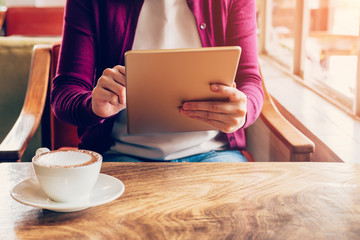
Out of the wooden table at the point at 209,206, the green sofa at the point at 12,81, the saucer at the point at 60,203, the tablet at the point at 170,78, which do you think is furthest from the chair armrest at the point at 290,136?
the green sofa at the point at 12,81

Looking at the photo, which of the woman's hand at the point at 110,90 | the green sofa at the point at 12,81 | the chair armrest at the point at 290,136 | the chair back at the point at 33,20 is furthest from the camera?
the chair back at the point at 33,20

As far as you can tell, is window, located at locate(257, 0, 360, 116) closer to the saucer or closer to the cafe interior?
the cafe interior

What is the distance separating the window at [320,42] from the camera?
1543mm

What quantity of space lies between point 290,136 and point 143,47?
47 centimetres

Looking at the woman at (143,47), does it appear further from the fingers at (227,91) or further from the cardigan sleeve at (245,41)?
the fingers at (227,91)

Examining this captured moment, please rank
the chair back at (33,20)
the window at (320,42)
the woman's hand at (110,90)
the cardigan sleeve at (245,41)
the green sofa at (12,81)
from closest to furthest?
the woman's hand at (110,90)
the cardigan sleeve at (245,41)
the window at (320,42)
the green sofa at (12,81)
the chair back at (33,20)

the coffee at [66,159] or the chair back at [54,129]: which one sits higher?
the coffee at [66,159]

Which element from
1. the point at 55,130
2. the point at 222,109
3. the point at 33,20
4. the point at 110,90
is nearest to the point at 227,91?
the point at 222,109

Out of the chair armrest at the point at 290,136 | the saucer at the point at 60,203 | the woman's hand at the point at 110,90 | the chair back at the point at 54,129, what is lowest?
the chair back at the point at 54,129

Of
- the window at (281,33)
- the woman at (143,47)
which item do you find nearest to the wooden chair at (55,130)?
the woman at (143,47)

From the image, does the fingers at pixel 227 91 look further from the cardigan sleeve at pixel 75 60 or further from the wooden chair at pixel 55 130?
the cardigan sleeve at pixel 75 60

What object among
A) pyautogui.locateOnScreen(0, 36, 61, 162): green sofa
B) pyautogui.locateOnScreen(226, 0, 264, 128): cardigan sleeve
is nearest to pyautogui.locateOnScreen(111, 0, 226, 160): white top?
pyautogui.locateOnScreen(226, 0, 264, 128): cardigan sleeve

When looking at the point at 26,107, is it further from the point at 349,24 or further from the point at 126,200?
the point at 349,24

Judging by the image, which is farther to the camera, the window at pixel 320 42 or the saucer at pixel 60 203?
the window at pixel 320 42
